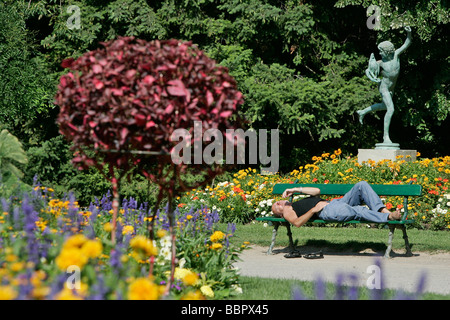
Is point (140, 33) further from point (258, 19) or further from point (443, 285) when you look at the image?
point (443, 285)

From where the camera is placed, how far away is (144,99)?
148 inches

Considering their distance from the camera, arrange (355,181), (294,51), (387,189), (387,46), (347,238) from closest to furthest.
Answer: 1. (387,189)
2. (347,238)
3. (355,181)
4. (387,46)
5. (294,51)

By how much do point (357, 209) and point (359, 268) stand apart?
1095 mm

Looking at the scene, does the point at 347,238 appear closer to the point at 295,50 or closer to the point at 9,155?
the point at 9,155

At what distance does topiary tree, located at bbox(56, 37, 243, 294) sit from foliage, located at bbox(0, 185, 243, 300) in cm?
56

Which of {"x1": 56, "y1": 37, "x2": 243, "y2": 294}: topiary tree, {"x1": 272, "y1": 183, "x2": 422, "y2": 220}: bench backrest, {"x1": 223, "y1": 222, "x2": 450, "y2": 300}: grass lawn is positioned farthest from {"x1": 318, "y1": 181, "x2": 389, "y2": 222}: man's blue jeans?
{"x1": 56, "y1": 37, "x2": 243, "y2": 294}: topiary tree

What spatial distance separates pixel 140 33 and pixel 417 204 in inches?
353

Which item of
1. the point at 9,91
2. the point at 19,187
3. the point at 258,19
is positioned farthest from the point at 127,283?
the point at 258,19

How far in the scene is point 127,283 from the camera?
124 inches

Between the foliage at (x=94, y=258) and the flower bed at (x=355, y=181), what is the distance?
4118 millimetres

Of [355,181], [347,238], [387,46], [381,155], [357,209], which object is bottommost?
[347,238]

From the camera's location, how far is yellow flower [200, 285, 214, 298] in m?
4.36

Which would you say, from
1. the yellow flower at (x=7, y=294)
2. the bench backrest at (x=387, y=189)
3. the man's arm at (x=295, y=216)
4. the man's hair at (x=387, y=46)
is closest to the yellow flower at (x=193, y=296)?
the yellow flower at (x=7, y=294)

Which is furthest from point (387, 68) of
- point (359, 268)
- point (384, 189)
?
point (359, 268)
